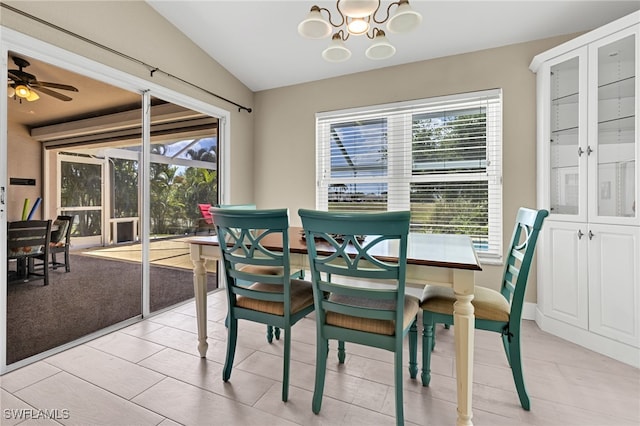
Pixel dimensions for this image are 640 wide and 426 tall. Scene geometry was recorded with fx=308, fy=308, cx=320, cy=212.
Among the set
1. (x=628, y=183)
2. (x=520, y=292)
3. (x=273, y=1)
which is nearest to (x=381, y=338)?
(x=520, y=292)

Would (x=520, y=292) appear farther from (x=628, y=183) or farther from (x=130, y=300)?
(x=130, y=300)

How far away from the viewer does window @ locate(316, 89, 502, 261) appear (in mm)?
2887

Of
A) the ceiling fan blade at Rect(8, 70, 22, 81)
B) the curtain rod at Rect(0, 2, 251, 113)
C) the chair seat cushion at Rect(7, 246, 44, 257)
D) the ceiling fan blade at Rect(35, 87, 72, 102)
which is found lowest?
the chair seat cushion at Rect(7, 246, 44, 257)

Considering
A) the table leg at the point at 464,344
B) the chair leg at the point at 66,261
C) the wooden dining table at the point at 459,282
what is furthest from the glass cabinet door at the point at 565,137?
the chair leg at the point at 66,261

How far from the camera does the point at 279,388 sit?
1.75 meters

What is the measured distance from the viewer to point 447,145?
9.96 ft

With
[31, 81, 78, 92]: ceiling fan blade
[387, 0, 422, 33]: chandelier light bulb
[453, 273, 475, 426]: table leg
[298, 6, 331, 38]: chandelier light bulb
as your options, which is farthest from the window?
[31, 81, 78, 92]: ceiling fan blade

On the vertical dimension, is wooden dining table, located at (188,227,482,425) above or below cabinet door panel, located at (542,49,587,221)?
below

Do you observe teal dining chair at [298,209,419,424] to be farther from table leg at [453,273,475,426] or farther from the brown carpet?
the brown carpet

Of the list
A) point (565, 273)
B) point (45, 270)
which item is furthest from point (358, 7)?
point (45, 270)

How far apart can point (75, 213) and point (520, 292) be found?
296 centimetres

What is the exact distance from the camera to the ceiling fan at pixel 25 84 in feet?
6.34

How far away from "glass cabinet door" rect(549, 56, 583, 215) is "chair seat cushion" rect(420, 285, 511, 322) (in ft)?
4.18

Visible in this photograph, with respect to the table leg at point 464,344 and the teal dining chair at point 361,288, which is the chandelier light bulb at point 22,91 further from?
the table leg at point 464,344
